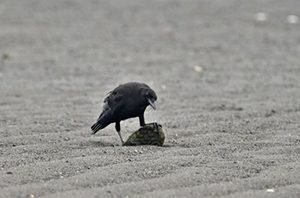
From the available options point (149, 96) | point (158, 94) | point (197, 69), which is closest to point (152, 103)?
point (149, 96)

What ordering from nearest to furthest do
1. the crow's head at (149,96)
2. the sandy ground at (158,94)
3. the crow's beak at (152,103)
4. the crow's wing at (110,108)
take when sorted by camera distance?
the sandy ground at (158,94) → the crow's beak at (152,103) → the crow's head at (149,96) → the crow's wing at (110,108)

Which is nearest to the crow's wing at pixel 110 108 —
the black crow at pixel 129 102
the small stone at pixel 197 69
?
the black crow at pixel 129 102

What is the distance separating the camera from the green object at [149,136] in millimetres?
5531

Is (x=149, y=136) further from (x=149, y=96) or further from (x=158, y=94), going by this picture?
(x=158, y=94)

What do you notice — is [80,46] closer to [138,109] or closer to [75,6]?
[75,6]

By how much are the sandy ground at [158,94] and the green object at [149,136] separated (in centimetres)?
15

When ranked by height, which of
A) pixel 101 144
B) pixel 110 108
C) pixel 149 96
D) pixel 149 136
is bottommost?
pixel 101 144

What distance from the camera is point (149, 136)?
18.2ft

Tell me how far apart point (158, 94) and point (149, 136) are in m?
3.49

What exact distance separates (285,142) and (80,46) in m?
8.52

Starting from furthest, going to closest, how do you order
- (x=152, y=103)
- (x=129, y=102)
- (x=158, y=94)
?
(x=158, y=94) → (x=129, y=102) → (x=152, y=103)

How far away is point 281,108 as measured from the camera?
762cm

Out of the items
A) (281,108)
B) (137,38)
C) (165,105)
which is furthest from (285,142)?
(137,38)

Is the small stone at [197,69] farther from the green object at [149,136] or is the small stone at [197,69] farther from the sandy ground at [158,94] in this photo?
the green object at [149,136]
